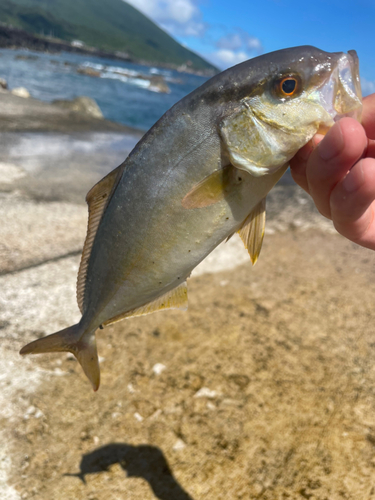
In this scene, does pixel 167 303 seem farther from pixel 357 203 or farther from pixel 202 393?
pixel 202 393

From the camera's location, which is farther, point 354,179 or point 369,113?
point 369,113

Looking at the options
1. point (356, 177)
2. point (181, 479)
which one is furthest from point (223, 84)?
point (181, 479)

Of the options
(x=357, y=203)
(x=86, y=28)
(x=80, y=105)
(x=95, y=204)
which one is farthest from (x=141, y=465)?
(x=86, y=28)

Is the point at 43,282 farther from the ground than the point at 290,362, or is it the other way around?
the point at 290,362

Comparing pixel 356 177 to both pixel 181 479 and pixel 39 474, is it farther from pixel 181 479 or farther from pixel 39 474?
pixel 39 474

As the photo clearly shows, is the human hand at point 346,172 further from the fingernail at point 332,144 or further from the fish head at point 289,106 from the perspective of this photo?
the fish head at point 289,106

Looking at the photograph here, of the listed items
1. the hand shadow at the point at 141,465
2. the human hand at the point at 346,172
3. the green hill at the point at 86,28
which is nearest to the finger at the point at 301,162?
the human hand at the point at 346,172

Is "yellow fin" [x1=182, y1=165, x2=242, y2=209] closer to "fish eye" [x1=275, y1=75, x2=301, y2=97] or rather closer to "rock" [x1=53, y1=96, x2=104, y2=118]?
"fish eye" [x1=275, y1=75, x2=301, y2=97]
